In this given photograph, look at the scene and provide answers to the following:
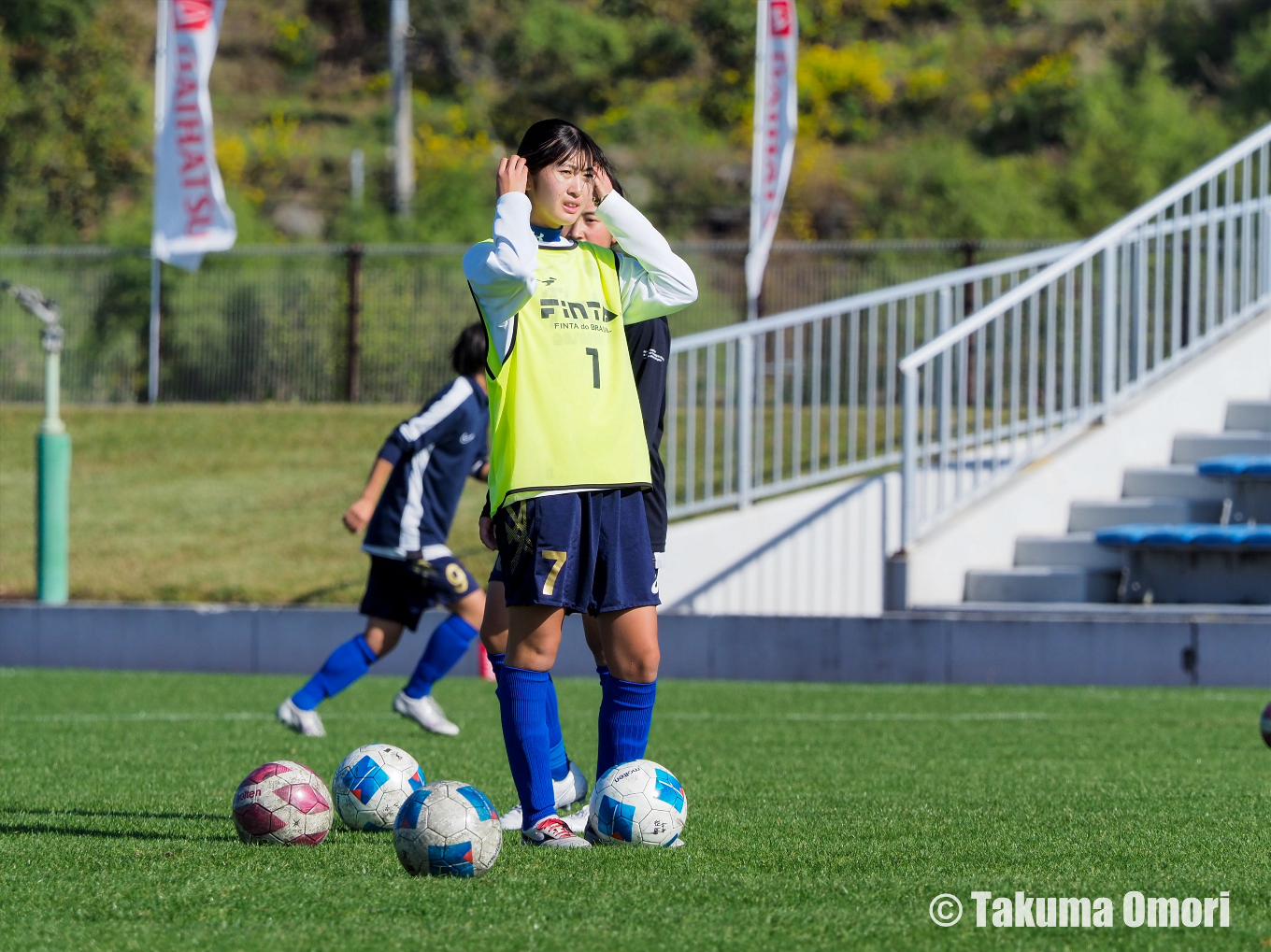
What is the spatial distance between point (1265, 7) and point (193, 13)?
113 feet

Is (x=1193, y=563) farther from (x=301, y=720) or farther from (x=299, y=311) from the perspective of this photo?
(x=299, y=311)

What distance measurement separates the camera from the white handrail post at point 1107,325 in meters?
12.2

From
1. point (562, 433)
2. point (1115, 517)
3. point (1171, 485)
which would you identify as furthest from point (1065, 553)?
point (562, 433)

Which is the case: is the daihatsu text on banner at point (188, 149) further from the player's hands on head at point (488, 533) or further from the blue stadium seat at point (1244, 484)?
the player's hands on head at point (488, 533)

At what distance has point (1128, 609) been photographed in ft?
35.2

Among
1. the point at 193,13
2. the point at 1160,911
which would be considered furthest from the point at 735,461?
the point at 1160,911

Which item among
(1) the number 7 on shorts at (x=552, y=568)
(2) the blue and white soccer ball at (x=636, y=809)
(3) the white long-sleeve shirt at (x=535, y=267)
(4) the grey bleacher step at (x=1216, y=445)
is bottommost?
(2) the blue and white soccer ball at (x=636, y=809)

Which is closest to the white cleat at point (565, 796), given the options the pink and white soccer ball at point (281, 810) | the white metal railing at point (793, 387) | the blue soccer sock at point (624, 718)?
the blue soccer sock at point (624, 718)

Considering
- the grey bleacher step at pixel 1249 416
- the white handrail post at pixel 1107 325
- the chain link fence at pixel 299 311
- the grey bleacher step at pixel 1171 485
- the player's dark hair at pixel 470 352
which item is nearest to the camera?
the player's dark hair at pixel 470 352

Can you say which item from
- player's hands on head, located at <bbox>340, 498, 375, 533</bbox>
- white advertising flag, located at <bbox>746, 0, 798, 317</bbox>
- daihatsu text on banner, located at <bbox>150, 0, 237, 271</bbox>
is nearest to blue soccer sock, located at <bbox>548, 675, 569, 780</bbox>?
player's hands on head, located at <bbox>340, 498, 375, 533</bbox>

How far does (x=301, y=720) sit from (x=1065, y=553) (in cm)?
641

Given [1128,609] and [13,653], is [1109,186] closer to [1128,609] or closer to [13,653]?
[1128,609]

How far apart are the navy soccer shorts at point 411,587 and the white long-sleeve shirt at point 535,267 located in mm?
3348

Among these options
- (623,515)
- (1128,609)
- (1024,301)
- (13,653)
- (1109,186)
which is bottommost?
(13,653)
